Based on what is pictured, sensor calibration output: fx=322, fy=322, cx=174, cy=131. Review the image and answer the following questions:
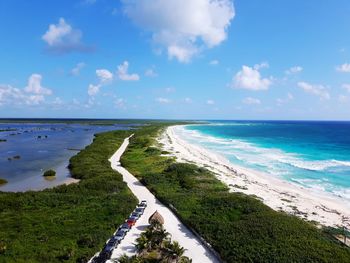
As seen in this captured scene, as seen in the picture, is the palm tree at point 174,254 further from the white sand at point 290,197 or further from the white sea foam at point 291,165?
the white sea foam at point 291,165

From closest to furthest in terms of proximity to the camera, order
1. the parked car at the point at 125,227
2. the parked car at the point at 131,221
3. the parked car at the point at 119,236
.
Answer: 1. the parked car at the point at 119,236
2. the parked car at the point at 125,227
3. the parked car at the point at 131,221

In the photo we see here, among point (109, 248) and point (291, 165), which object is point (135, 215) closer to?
point (109, 248)

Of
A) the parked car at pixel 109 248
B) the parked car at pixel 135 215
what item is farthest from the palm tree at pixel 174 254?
the parked car at pixel 135 215

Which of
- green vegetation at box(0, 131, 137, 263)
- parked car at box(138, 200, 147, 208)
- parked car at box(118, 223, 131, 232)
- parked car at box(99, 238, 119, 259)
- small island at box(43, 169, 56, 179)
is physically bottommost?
small island at box(43, 169, 56, 179)

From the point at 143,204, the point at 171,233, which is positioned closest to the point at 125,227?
the point at 171,233

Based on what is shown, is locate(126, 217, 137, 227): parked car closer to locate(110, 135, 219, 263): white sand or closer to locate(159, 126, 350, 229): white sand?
locate(110, 135, 219, 263): white sand

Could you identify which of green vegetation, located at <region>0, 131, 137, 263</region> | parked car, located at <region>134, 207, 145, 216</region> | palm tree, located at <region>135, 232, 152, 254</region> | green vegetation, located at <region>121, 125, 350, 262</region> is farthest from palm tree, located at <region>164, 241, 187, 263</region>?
parked car, located at <region>134, 207, 145, 216</region>

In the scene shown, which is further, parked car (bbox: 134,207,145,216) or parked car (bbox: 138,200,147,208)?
parked car (bbox: 138,200,147,208)

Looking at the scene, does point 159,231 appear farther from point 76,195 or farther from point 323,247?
point 76,195
